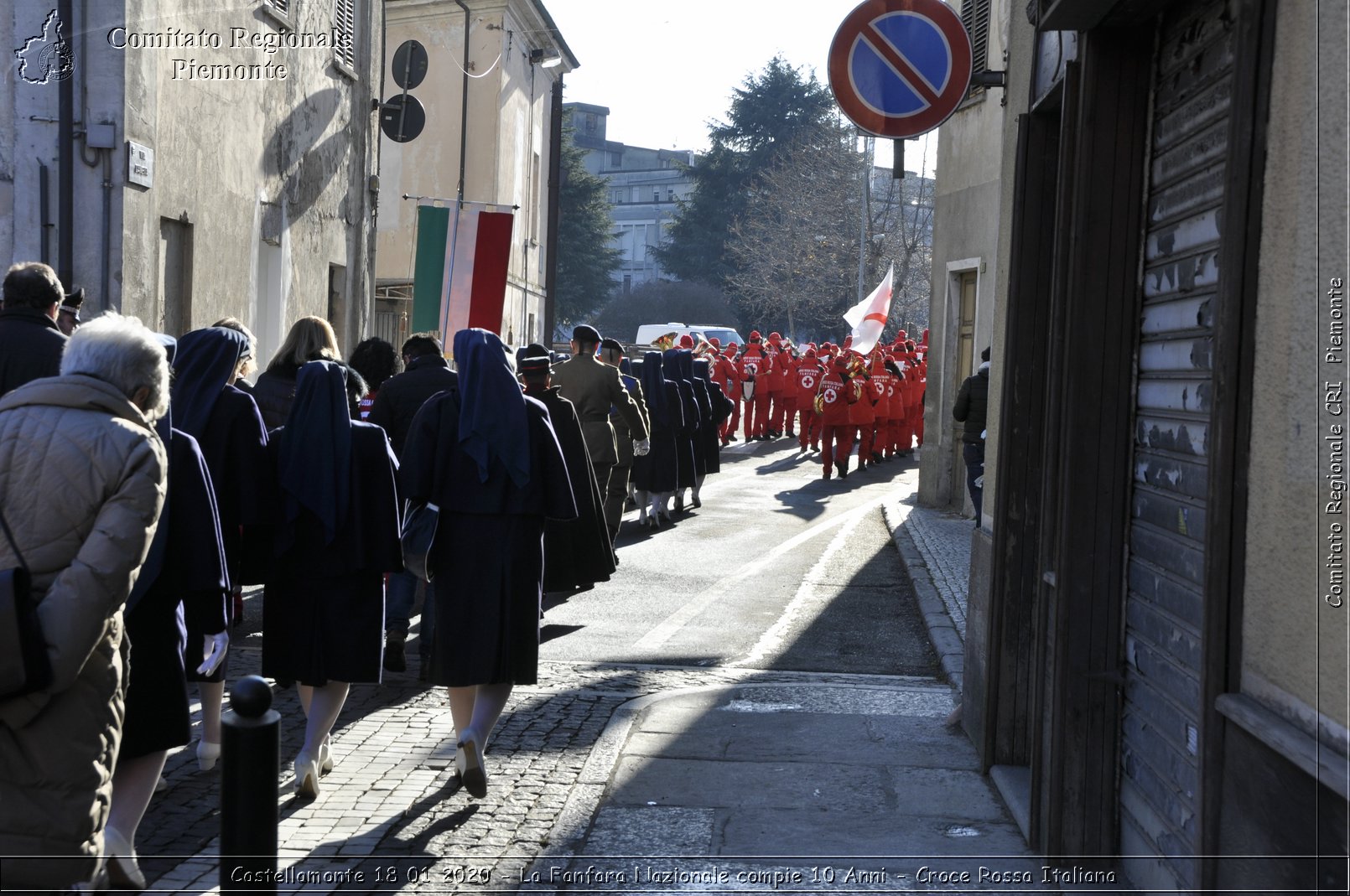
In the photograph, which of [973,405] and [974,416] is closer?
[973,405]

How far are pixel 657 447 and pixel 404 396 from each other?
7.70 meters

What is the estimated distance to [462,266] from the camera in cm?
1371

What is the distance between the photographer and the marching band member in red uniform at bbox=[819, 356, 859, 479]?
22.0m

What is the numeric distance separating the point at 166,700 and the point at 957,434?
14.3 metres

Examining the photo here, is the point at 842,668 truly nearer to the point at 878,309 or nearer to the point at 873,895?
the point at 873,895

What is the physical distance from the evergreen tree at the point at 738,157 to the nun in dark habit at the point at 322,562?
61.1m

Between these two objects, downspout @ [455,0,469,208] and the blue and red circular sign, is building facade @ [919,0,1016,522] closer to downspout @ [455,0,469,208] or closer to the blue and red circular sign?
the blue and red circular sign

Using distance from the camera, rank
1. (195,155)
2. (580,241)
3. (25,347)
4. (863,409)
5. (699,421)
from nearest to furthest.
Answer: (25,347) → (195,155) → (699,421) → (863,409) → (580,241)

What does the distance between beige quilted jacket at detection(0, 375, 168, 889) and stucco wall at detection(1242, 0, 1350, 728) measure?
2663 millimetres

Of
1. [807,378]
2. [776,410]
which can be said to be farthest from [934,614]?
[776,410]

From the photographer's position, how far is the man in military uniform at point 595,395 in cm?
1234

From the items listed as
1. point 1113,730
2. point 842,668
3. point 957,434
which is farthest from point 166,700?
Result: point 957,434

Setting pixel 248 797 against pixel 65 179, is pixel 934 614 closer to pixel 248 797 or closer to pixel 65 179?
pixel 65 179

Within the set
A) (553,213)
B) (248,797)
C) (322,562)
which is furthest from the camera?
(553,213)
